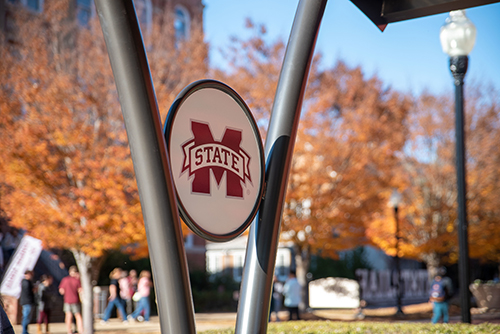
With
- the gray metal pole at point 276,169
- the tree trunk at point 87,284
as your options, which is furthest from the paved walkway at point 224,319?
the gray metal pole at point 276,169

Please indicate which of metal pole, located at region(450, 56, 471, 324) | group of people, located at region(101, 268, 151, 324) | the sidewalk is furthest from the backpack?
group of people, located at region(101, 268, 151, 324)

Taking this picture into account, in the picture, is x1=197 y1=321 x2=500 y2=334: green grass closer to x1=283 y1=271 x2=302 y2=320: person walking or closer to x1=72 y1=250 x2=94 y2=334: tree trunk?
x1=283 y1=271 x2=302 y2=320: person walking

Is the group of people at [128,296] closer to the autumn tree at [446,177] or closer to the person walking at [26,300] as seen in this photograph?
the person walking at [26,300]

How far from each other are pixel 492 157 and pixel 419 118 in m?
3.26

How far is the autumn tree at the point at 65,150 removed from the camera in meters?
13.2

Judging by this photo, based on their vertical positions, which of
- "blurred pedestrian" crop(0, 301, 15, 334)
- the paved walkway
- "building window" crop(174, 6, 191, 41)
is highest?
"building window" crop(174, 6, 191, 41)

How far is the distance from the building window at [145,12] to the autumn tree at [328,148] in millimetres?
3707

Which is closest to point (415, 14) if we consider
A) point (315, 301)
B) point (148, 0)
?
point (148, 0)

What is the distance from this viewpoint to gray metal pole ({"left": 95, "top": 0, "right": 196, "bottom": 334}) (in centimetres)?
293

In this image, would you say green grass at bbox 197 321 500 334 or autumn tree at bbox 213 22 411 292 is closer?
green grass at bbox 197 321 500 334

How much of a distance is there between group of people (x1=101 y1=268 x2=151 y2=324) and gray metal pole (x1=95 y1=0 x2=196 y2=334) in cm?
1306

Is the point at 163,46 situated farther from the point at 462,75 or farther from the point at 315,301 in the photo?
the point at 315,301

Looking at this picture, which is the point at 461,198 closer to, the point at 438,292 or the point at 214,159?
the point at 214,159

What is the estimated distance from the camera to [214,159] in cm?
347
